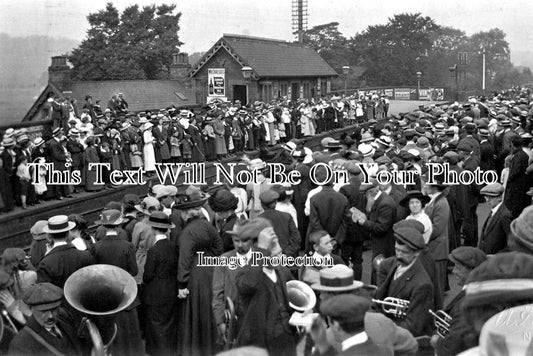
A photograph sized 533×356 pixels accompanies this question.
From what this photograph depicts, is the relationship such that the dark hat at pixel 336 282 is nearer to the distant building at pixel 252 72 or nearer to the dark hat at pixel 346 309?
the dark hat at pixel 346 309

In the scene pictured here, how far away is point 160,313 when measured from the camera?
646 centimetres

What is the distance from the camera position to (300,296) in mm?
4961

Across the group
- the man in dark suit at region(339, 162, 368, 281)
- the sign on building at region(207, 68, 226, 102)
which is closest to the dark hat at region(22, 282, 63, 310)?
the man in dark suit at region(339, 162, 368, 281)

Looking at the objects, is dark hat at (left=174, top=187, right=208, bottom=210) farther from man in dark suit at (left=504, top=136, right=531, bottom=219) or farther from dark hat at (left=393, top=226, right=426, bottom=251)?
man in dark suit at (left=504, top=136, right=531, bottom=219)

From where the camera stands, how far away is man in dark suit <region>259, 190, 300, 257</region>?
22.4 feet

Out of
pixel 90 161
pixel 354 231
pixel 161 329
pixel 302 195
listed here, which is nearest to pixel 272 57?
pixel 90 161

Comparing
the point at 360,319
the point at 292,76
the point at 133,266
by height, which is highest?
the point at 292,76

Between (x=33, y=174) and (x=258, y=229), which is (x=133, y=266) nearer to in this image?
(x=258, y=229)

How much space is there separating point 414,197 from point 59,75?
2437 cm

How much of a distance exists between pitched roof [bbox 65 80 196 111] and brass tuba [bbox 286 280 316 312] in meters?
23.9

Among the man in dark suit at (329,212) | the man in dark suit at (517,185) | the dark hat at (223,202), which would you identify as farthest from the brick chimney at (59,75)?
the dark hat at (223,202)

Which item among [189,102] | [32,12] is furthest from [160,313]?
[189,102]

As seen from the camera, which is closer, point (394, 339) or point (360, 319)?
point (360, 319)

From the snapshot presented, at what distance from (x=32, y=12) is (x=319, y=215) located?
4.90 meters
